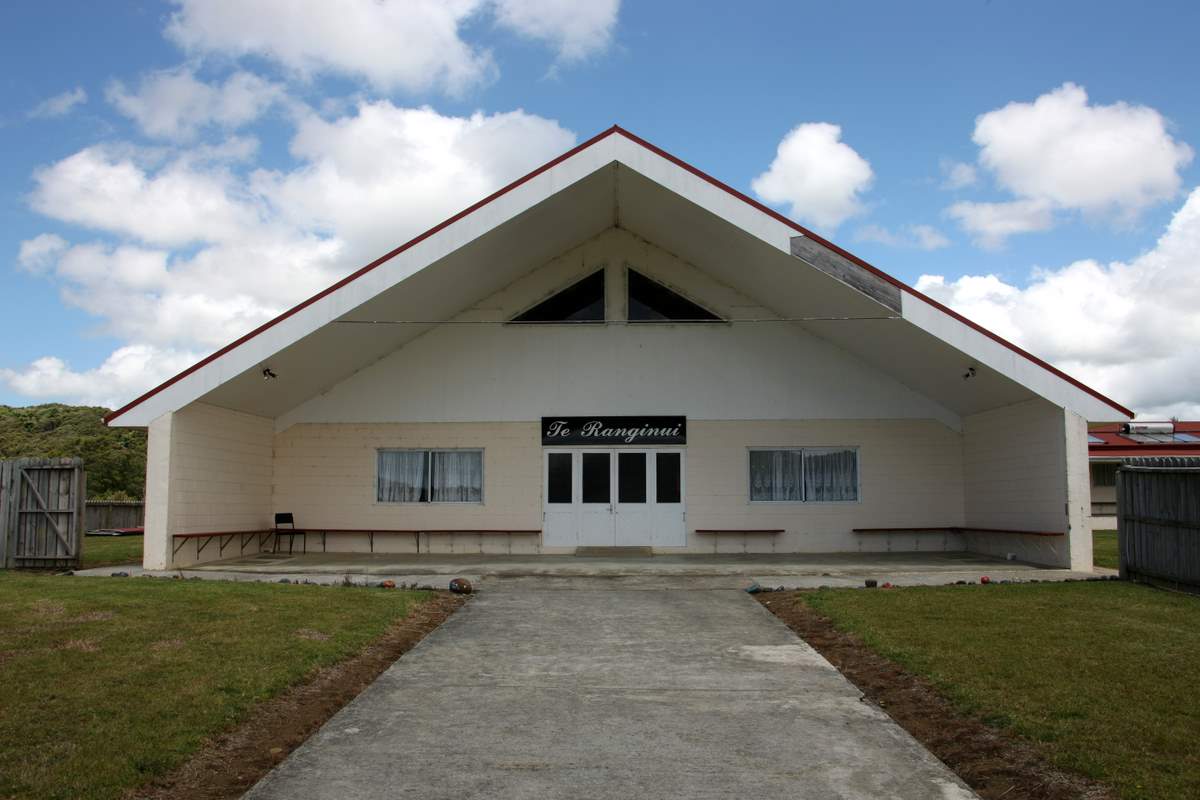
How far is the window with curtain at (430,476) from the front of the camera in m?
17.6

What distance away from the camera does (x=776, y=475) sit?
17547 mm

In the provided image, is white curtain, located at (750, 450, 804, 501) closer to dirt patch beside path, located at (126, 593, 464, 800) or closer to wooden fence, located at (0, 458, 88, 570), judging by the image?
dirt patch beside path, located at (126, 593, 464, 800)

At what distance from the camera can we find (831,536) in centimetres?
1738

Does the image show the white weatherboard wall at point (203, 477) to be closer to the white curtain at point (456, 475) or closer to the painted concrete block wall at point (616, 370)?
the painted concrete block wall at point (616, 370)

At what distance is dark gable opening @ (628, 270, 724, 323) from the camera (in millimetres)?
17656

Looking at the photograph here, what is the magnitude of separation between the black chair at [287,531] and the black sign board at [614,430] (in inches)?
185

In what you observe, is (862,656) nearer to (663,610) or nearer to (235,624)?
(663,610)

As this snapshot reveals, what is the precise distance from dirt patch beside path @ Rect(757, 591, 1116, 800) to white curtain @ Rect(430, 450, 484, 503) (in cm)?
1011

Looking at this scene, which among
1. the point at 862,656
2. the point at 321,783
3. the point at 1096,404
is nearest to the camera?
the point at 321,783

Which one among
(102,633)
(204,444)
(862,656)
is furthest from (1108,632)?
(204,444)

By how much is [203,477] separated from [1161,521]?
13.1 m

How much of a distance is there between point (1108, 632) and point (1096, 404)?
6.39 metres

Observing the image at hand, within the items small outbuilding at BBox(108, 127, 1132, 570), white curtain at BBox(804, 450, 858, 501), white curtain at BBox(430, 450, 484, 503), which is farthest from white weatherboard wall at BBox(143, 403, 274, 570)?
white curtain at BBox(804, 450, 858, 501)

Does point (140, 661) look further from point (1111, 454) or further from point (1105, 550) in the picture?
point (1111, 454)
